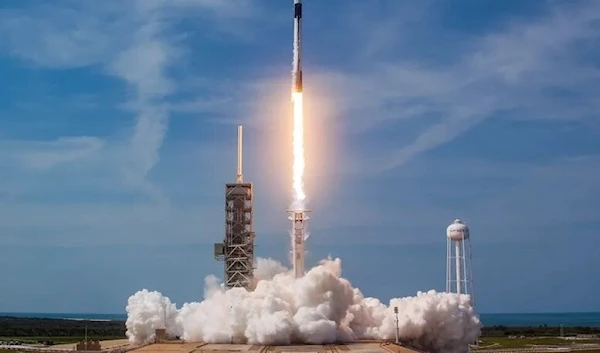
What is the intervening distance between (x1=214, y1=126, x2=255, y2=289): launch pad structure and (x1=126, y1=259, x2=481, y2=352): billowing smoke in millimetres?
2513

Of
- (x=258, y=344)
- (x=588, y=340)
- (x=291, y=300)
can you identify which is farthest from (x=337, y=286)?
(x=588, y=340)

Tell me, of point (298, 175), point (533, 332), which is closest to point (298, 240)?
point (298, 175)

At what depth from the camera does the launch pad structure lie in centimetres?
5566

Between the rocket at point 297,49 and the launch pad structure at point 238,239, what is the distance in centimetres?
1073

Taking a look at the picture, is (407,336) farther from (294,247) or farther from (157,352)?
(157,352)

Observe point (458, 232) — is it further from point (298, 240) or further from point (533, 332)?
point (533, 332)

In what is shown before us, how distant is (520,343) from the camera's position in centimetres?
6950

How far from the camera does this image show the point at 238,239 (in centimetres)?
5606

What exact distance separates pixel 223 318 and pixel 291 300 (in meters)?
4.38

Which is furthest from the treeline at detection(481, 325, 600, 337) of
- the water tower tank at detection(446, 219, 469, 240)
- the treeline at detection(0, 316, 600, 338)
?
the water tower tank at detection(446, 219, 469, 240)

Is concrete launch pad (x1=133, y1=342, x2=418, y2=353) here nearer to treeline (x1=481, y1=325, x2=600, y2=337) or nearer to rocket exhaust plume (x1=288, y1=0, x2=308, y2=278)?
rocket exhaust plume (x1=288, y1=0, x2=308, y2=278)

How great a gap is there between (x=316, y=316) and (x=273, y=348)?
3867 mm

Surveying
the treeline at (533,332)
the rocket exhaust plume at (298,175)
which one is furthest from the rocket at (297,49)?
the treeline at (533,332)

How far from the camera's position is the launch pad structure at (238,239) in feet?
183
